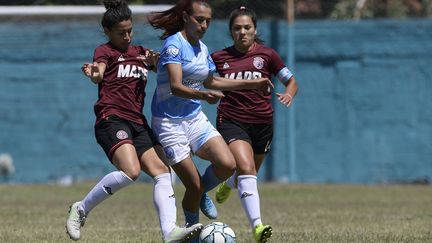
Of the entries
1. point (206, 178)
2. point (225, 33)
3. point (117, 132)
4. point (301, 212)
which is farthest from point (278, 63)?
point (225, 33)

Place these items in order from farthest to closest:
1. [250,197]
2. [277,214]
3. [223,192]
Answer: [277,214], [223,192], [250,197]

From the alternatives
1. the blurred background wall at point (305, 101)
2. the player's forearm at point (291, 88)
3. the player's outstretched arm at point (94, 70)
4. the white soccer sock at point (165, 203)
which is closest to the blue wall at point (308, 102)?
the blurred background wall at point (305, 101)

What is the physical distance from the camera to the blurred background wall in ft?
59.8

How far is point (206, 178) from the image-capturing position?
335 inches

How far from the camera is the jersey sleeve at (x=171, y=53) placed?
779 cm

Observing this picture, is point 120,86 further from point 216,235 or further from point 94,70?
point 216,235

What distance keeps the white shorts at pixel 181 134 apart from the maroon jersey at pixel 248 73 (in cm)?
120

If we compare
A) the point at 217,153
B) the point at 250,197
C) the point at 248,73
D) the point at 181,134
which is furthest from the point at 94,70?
the point at 248,73

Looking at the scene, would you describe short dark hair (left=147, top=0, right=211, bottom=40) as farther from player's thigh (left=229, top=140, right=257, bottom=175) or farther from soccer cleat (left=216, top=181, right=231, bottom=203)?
soccer cleat (left=216, top=181, right=231, bottom=203)

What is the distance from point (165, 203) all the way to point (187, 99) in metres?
0.83

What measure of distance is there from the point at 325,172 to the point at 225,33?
300 cm

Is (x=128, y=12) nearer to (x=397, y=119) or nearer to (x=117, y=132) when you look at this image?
(x=117, y=132)

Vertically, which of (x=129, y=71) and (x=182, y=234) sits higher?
(x=129, y=71)

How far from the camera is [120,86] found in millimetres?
8047
